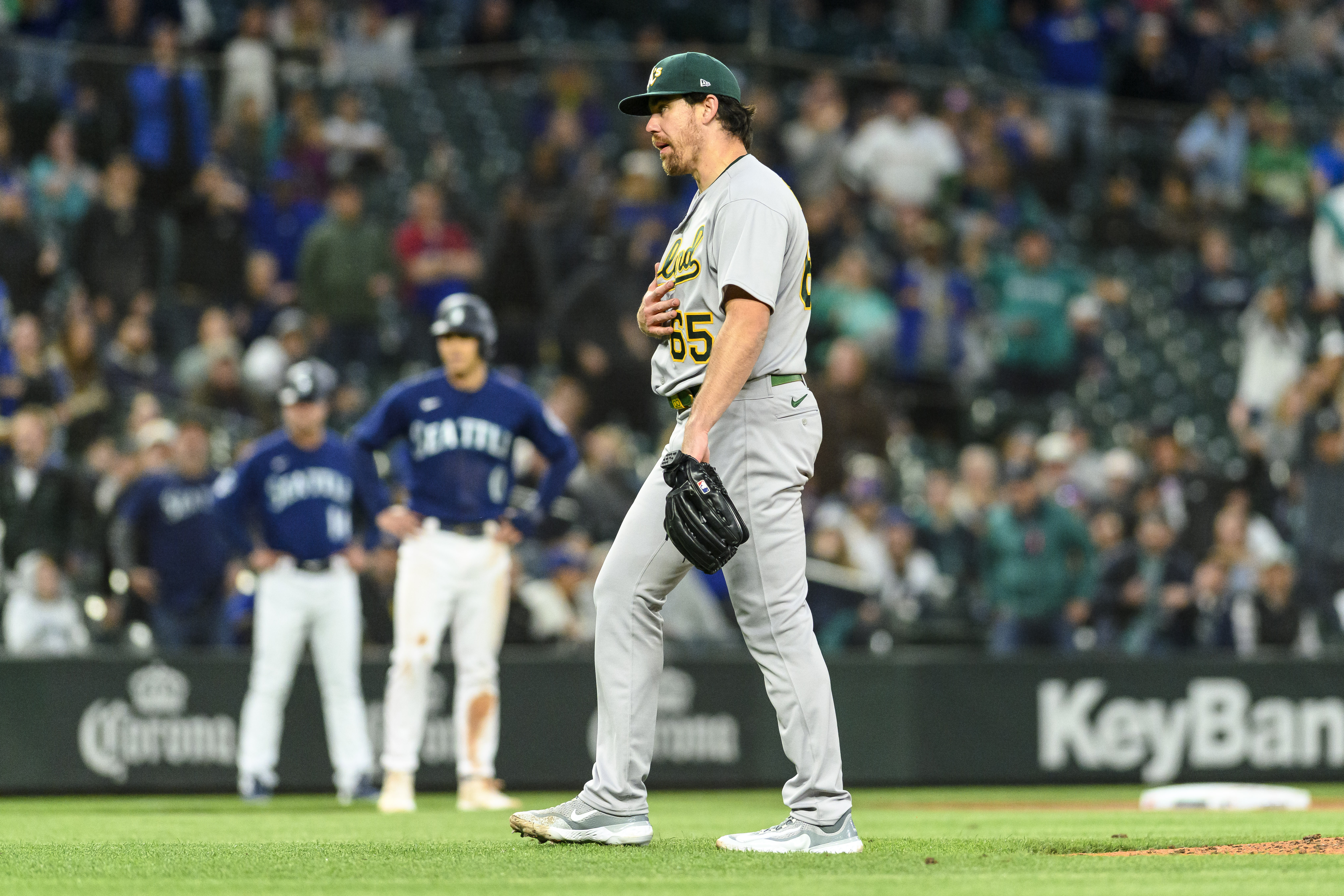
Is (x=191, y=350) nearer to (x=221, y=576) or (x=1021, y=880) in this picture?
(x=221, y=576)

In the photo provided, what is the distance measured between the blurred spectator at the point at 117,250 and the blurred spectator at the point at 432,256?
182 centimetres

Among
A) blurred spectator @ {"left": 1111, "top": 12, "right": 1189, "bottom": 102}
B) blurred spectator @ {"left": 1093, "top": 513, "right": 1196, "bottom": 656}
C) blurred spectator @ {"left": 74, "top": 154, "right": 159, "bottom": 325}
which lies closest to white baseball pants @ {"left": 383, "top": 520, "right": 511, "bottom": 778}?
blurred spectator @ {"left": 74, "top": 154, "right": 159, "bottom": 325}

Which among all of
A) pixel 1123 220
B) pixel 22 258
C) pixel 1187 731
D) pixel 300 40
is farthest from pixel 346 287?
pixel 1123 220

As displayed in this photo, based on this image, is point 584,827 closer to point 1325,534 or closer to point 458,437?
point 458,437

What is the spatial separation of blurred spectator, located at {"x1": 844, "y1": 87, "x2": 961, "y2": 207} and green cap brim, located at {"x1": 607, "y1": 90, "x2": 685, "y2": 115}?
9.72 m

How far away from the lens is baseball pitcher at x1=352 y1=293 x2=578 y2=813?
889cm

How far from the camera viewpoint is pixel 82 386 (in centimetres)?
1245

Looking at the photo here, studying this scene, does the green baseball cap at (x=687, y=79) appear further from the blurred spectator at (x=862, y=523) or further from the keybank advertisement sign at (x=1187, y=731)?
the keybank advertisement sign at (x=1187, y=731)

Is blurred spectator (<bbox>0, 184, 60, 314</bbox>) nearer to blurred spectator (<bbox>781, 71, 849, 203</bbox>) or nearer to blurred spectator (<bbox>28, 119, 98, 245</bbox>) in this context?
blurred spectator (<bbox>28, 119, 98, 245</bbox>)

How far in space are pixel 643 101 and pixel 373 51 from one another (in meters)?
10.5

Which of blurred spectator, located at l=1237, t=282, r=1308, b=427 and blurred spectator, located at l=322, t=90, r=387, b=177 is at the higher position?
blurred spectator, located at l=322, t=90, r=387, b=177

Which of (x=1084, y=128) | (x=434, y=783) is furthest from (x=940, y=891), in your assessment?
(x=1084, y=128)

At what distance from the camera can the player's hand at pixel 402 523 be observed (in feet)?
29.6

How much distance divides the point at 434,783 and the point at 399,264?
166 inches
